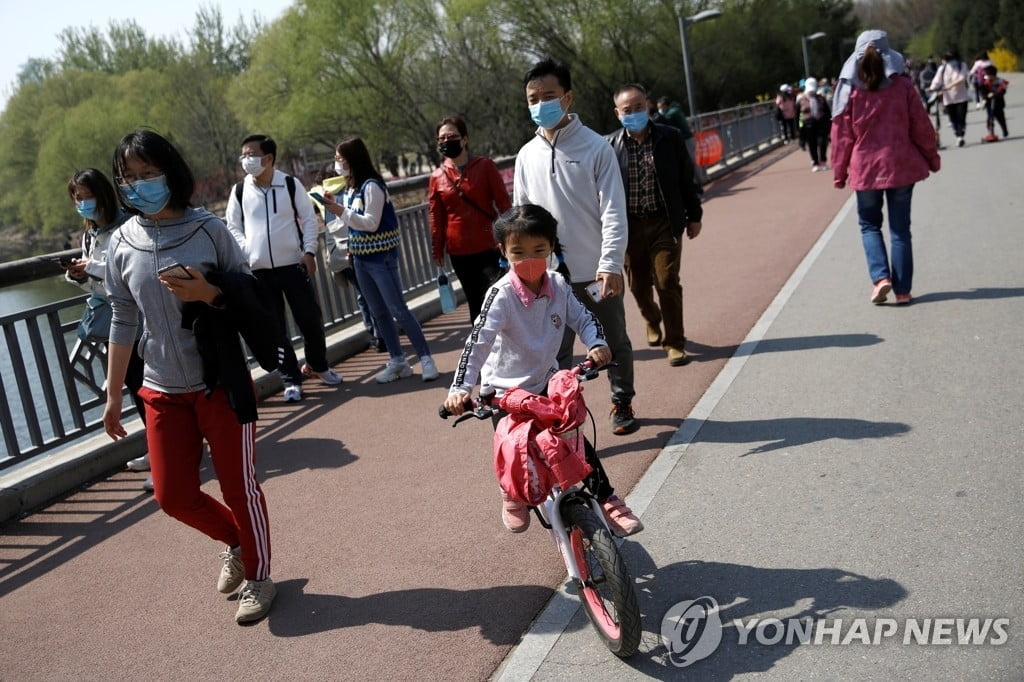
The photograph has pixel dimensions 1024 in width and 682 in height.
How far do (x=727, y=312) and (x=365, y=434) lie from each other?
Result: 12.2 ft

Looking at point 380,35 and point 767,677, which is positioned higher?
point 380,35

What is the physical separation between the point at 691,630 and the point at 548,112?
305cm

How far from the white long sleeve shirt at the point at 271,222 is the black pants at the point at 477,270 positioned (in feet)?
3.99

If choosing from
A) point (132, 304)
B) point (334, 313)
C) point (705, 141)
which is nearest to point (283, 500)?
point (132, 304)

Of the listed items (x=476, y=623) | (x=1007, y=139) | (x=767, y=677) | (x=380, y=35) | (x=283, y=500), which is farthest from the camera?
(x=380, y=35)

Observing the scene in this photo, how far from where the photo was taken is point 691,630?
3.75 m

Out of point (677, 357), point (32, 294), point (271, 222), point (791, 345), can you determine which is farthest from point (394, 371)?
point (791, 345)

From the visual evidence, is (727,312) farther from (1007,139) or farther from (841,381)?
(1007,139)

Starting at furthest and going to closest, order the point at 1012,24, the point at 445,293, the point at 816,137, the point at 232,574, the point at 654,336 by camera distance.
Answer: the point at 1012,24, the point at 816,137, the point at 445,293, the point at 654,336, the point at 232,574

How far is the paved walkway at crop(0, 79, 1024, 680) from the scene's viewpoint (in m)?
3.79

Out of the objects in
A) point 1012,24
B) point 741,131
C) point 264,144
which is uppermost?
point 1012,24

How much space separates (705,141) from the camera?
80.9ft

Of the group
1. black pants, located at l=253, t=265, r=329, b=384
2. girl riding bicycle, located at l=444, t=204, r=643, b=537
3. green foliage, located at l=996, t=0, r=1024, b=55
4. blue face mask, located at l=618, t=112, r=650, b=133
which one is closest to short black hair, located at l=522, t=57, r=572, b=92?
blue face mask, located at l=618, t=112, r=650, b=133

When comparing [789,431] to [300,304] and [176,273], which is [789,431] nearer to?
[176,273]
